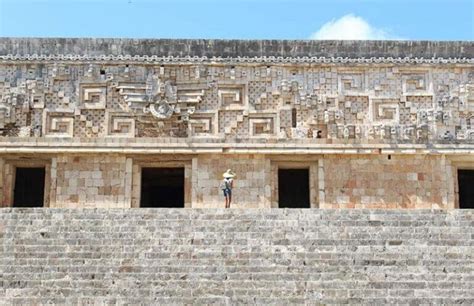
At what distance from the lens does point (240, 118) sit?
15.5 metres

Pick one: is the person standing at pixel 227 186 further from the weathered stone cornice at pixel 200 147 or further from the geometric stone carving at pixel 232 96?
the geometric stone carving at pixel 232 96

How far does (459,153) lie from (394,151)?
115 centimetres

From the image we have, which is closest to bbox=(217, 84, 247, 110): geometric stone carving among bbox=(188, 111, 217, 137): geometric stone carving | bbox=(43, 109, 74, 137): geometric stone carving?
bbox=(188, 111, 217, 137): geometric stone carving

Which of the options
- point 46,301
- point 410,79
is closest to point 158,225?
point 46,301

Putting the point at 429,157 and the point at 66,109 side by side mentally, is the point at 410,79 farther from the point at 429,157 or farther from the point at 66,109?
the point at 66,109

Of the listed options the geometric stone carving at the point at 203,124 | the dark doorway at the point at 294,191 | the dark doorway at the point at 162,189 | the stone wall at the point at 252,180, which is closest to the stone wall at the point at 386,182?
the stone wall at the point at 252,180

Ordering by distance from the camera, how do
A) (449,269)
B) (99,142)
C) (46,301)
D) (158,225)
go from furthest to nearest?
(99,142) → (158,225) → (449,269) → (46,301)

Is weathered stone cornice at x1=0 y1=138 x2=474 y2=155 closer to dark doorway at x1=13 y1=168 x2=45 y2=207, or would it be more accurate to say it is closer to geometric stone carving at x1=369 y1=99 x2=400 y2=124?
geometric stone carving at x1=369 y1=99 x2=400 y2=124

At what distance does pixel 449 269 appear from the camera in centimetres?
1067

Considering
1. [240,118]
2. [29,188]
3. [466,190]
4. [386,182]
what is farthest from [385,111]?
[29,188]

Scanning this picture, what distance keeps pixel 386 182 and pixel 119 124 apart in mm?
4760

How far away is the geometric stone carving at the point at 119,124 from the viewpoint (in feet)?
50.7

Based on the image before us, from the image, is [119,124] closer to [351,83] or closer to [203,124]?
[203,124]

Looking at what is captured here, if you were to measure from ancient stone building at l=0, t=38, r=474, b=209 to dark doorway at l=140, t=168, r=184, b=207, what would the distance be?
136 centimetres
